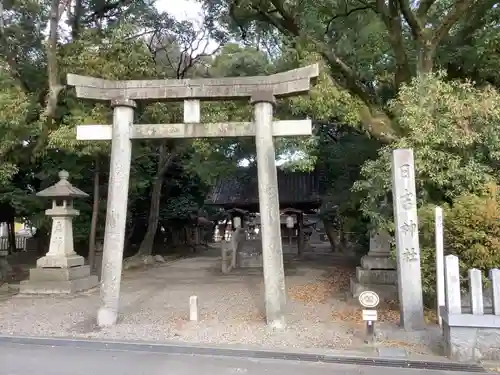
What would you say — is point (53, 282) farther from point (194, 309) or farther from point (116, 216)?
point (194, 309)

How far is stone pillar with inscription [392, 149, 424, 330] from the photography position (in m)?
7.75

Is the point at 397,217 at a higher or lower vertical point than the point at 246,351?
higher

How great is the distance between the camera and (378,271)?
11.6 metres

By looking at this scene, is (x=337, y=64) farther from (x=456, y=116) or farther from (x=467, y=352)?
(x=467, y=352)

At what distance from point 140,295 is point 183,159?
14190mm

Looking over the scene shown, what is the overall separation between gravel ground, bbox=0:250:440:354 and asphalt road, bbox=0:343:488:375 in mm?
804

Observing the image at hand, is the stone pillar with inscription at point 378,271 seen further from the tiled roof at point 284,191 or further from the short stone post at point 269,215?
the tiled roof at point 284,191

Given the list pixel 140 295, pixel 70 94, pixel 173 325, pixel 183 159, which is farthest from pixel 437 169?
pixel 183 159

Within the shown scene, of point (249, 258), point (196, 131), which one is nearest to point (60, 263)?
point (196, 131)

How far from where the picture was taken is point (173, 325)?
28.2ft

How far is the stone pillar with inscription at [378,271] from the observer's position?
1130 centimetres

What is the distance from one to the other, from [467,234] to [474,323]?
86.8 inches

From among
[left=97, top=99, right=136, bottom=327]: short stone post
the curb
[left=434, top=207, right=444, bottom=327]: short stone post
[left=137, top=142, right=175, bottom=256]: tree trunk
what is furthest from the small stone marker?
[left=137, top=142, right=175, bottom=256]: tree trunk

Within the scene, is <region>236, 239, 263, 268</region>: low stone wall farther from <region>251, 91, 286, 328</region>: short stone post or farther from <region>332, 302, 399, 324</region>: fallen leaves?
<region>251, 91, 286, 328</region>: short stone post
